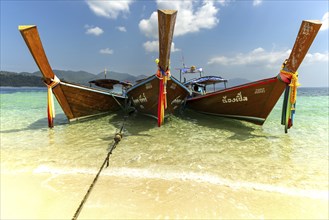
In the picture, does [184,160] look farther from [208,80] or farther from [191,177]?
[208,80]

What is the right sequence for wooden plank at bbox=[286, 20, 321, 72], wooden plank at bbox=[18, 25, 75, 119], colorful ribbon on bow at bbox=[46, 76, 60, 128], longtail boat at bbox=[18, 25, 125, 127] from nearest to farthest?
1. wooden plank at bbox=[286, 20, 321, 72]
2. wooden plank at bbox=[18, 25, 75, 119]
3. longtail boat at bbox=[18, 25, 125, 127]
4. colorful ribbon on bow at bbox=[46, 76, 60, 128]

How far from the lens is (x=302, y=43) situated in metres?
6.34

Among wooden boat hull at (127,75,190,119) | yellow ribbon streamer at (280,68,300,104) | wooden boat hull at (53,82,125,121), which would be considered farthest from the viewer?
wooden boat hull at (53,82,125,121)

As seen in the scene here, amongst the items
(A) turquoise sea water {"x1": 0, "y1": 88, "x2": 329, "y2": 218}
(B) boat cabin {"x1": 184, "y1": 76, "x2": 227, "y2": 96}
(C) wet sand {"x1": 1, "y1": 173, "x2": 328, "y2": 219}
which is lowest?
(C) wet sand {"x1": 1, "y1": 173, "x2": 328, "y2": 219}

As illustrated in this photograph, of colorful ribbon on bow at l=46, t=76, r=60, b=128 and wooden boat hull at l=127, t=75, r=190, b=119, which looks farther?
wooden boat hull at l=127, t=75, r=190, b=119

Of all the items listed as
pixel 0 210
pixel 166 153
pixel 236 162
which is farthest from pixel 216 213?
pixel 0 210

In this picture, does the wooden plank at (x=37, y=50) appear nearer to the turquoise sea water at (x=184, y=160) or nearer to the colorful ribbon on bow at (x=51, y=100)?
the colorful ribbon on bow at (x=51, y=100)

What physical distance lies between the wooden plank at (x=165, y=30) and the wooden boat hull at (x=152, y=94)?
4.67 feet

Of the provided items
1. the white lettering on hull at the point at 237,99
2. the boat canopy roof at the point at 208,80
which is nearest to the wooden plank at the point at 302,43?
the white lettering on hull at the point at 237,99

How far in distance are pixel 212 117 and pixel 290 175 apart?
262 inches

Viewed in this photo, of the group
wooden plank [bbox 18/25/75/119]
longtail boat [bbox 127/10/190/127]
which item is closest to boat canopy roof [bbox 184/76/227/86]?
longtail boat [bbox 127/10/190/127]

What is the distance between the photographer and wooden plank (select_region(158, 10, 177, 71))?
5035 mm

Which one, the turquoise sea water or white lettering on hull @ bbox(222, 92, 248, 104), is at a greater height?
white lettering on hull @ bbox(222, 92, 248, 104)

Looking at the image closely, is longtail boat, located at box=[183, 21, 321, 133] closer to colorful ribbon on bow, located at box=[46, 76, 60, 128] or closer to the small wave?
the small wave
